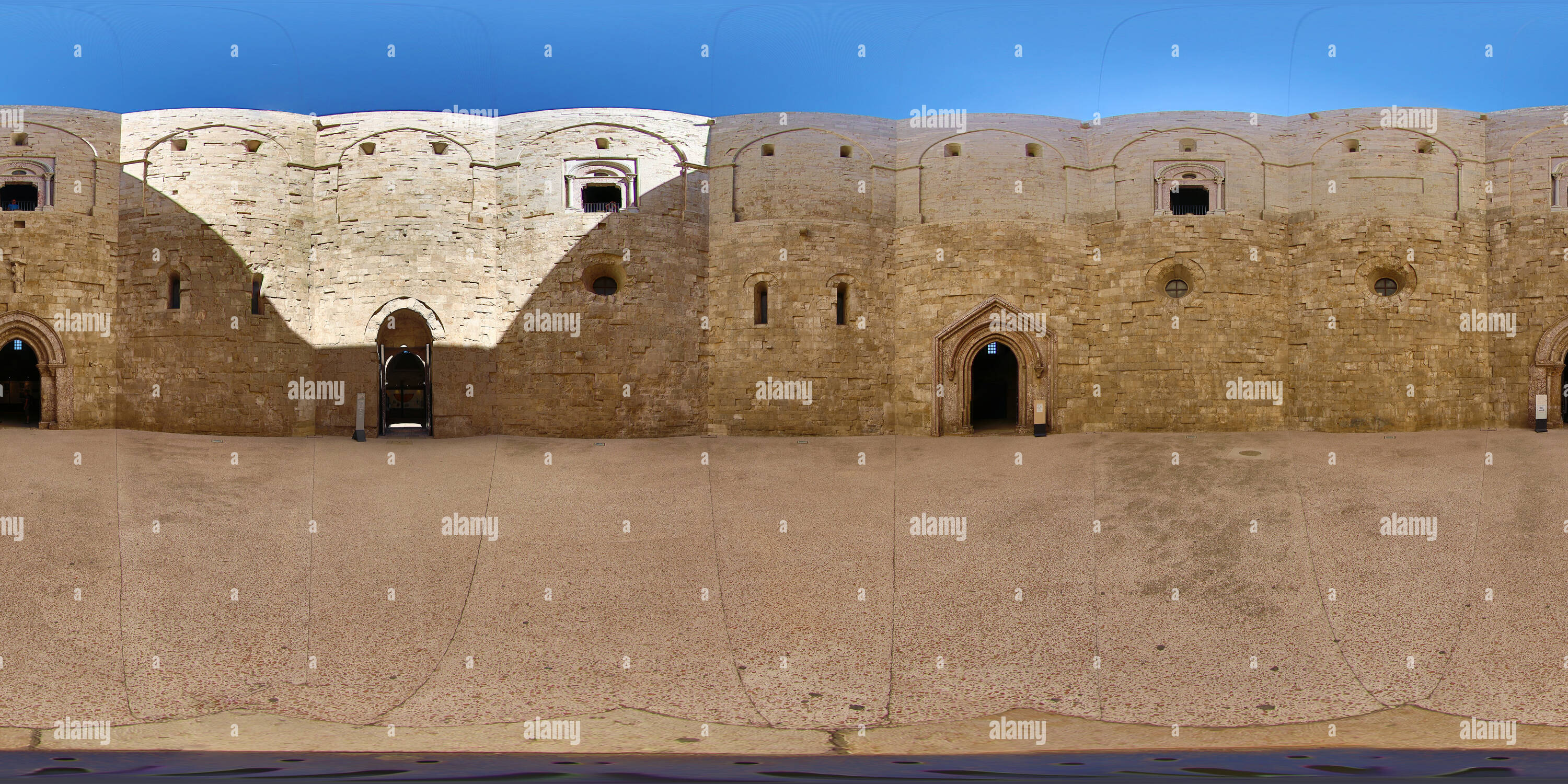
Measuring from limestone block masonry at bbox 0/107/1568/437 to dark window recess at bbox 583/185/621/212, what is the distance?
4.2 inches

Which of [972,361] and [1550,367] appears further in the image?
[972,361]

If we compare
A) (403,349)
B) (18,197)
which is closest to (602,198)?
(403,349)

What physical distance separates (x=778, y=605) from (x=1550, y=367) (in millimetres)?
18837

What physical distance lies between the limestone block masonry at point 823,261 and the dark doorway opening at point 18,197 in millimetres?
465

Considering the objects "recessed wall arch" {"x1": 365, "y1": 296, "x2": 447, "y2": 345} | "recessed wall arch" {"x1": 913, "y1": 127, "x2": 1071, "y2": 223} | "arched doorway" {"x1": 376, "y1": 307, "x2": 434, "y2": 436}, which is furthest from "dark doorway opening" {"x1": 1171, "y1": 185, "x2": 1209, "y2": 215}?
"arched doorway" {"x1": 376, "y1": 307, "x2": 434, "y2": 436}

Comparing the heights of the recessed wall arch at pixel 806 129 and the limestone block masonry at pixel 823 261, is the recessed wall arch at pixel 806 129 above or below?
above

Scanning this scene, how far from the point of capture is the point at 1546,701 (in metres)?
5.86

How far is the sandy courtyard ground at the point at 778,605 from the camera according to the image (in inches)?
230

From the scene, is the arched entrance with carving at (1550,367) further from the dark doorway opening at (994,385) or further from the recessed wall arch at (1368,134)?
the dark doorway opening at (994,385)

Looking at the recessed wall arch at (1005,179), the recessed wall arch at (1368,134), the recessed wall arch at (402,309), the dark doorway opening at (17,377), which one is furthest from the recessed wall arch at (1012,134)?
the dark doorway opening at (17,377)

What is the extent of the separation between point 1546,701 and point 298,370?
17.7 meters

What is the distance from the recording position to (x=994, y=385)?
68.2 ft

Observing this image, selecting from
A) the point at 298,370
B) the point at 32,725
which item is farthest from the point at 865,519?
→ the point at 298,370

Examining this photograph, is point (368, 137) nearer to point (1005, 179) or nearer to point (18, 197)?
point (18, 197)
